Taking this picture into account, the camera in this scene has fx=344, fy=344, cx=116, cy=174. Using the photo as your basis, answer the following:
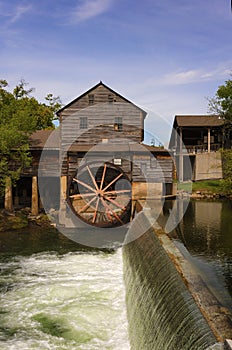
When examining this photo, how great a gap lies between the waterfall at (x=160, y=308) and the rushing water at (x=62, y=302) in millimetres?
660

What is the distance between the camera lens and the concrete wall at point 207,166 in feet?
101

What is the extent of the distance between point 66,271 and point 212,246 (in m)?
5.29

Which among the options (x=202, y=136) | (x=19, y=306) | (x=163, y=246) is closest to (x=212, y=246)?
(x=163, y=246)

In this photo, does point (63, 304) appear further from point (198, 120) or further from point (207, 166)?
point (198, 120)

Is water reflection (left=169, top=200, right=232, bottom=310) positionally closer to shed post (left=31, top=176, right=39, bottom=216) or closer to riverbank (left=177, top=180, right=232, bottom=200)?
riverbank (left=177, top=180, right=232, bottom=200)

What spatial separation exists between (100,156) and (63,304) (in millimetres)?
12322

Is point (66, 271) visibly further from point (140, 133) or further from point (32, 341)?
point (140, 133)

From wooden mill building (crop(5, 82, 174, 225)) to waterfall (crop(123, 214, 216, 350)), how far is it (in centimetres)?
1049

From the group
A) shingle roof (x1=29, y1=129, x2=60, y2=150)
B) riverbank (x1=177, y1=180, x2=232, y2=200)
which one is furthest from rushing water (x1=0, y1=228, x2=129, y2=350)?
riverbank (x1=177, y1=180, x2=232, y2=200)

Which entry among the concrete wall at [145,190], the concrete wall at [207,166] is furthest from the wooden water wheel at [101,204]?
the concrete wall at [207,166]

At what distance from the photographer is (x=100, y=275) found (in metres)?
11.9

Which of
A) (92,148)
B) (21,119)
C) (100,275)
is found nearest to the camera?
(100,275)

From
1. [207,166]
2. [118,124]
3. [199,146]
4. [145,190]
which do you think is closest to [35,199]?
[145,190]

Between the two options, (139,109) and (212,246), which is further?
(139,109)
